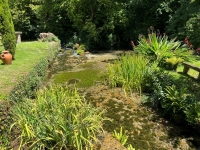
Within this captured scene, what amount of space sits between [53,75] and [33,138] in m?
5.42

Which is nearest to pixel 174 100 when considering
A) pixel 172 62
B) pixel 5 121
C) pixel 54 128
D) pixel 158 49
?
pixel 172 62

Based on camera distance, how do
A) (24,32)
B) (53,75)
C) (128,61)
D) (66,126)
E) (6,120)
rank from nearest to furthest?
(66,126)
(6,120)
(128,61)
(53,75)
(24,32)

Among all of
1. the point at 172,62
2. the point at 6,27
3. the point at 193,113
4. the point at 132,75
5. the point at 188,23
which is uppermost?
the point at 188,23

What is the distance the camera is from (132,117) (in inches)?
206

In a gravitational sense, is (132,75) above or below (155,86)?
above

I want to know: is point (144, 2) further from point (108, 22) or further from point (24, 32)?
point (24, 32)

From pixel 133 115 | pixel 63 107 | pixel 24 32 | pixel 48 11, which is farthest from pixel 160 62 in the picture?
pixel 24 32

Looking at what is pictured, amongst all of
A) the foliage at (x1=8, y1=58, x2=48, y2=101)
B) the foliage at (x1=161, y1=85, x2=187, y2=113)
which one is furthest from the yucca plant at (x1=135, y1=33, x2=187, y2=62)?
the foliage at (x1=8, y1=58, x2=48, y2=101)

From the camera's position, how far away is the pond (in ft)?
13.9

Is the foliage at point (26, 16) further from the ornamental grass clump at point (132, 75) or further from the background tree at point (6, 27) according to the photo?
the ornamental grass clump at point (132, 75)

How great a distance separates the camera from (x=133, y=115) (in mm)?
5324

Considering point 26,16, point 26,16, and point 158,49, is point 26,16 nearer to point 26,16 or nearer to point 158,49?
point 26,16

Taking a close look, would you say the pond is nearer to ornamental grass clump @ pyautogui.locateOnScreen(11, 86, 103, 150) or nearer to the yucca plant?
ornamental grass clump @ pyautogui.locateOnScreen(11, 86, 103, 150)

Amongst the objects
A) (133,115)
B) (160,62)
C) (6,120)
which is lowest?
(133,115)
